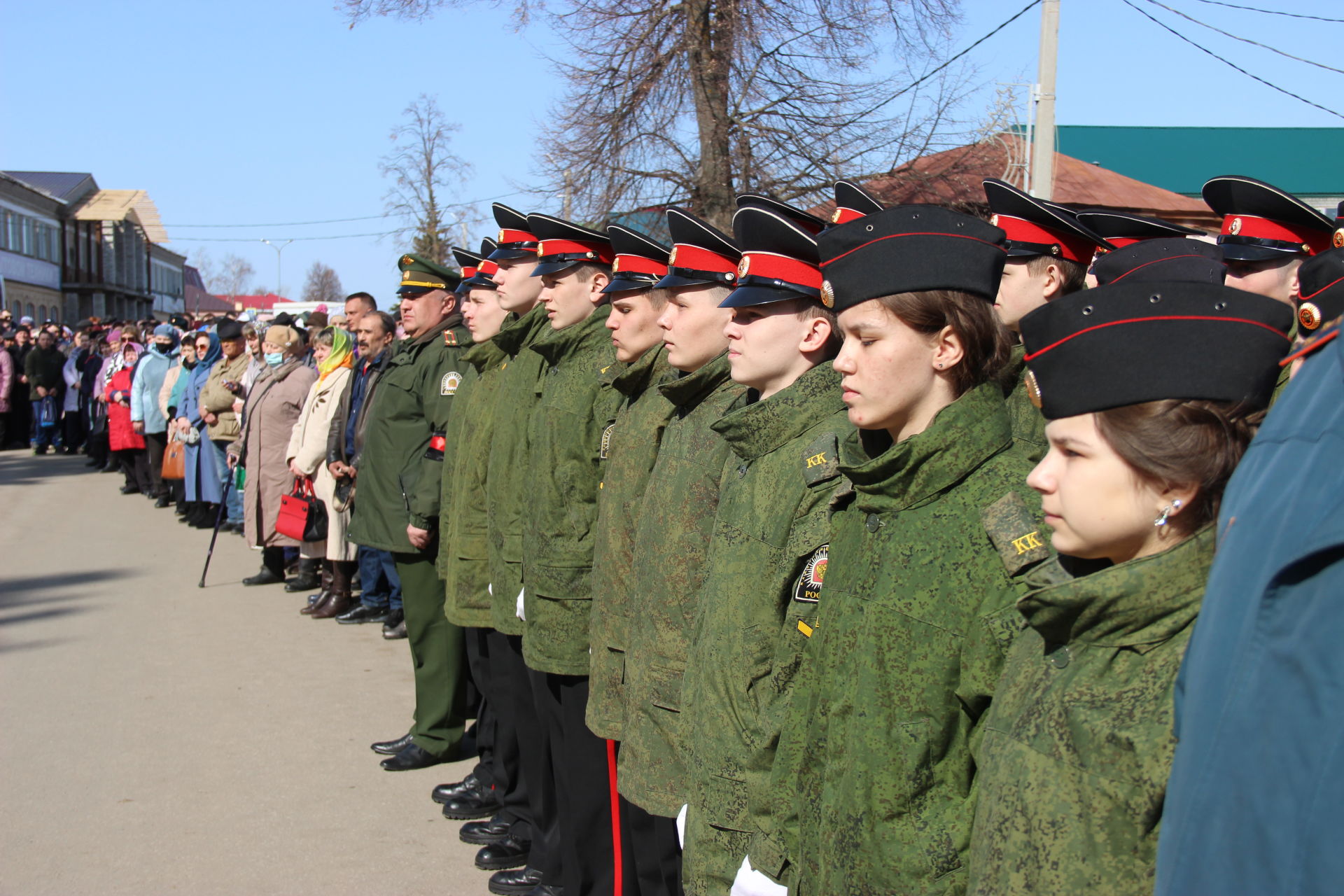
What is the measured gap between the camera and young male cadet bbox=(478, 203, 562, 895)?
4.45 m

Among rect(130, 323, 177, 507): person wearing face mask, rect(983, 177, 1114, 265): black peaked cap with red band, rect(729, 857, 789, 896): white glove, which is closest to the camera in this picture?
rect(729, 857, 789, 896): white glove

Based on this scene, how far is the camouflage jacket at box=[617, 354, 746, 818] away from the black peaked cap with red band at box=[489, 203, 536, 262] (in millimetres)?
1911

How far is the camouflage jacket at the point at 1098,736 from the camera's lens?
1.54 meters

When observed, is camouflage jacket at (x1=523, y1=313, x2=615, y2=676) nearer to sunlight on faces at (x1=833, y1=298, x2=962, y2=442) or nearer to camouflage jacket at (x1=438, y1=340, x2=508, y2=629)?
camouflage jacket at (x1=438, y1=340, x2=508, y2=629)

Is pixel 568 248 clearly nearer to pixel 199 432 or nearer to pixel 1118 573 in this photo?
pixel 1118 573

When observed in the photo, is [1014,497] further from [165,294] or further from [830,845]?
[165,294]

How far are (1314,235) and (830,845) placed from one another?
8.58 feet

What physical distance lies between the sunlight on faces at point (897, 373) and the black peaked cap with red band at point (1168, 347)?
495mm

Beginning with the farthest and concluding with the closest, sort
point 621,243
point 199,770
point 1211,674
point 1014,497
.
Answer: point 199,770 → point 621,243 → point 1014,497 → point 1211,674

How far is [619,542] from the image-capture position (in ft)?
11.8

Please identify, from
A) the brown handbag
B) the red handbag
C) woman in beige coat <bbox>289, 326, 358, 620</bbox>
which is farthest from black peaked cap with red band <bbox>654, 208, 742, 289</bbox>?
Answer: the brown handbag

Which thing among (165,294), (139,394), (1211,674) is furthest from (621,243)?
(165,294)

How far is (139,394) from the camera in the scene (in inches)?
559

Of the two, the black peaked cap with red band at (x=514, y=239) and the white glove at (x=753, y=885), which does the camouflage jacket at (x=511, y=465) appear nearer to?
the black peaked cap with red band at (x=514, y=239)
